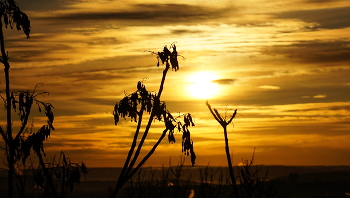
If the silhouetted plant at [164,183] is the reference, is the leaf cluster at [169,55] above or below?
above

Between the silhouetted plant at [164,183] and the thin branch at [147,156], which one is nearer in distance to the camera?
the thin branch at [147,156]

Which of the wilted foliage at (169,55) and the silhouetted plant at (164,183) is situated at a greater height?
the wilted foliage at (169,55)

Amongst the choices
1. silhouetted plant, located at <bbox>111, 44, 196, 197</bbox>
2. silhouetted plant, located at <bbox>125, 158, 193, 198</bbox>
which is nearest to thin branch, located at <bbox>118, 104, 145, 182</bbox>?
silhouetted plant, located at <bbox>111, 44, 196, 197</bbox>

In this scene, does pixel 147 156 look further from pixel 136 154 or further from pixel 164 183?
pixel 164 183

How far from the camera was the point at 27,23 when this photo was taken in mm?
14492

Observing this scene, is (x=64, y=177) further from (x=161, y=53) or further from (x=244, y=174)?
(x=244, y=174)

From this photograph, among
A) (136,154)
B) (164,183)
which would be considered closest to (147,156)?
(136,154)

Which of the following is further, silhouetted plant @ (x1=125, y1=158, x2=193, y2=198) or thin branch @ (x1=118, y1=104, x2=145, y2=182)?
silhouetted plant @ (x1=125, y1=158, x2=193, y2=198)

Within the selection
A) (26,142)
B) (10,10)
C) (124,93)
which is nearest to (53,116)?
(26,142)

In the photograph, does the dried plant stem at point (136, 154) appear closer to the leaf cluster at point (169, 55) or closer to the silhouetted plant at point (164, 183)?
the leaf cluster at point (169, 55)

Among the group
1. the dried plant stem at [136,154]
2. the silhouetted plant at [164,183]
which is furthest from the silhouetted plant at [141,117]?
the silhouetted plant at [164,183]

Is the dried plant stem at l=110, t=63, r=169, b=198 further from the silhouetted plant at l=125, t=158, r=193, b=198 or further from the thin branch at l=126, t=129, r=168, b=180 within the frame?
the silhouetted plant at l=125, t=158, r=193, b=198

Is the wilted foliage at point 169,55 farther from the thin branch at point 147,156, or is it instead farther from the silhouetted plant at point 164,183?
the silhouetted plant at point 164,183

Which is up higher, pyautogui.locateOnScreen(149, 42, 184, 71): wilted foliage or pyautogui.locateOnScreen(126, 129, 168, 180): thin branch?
pyautogui.locateOnScreen(149, 42, 184, 71): wilted foliage
